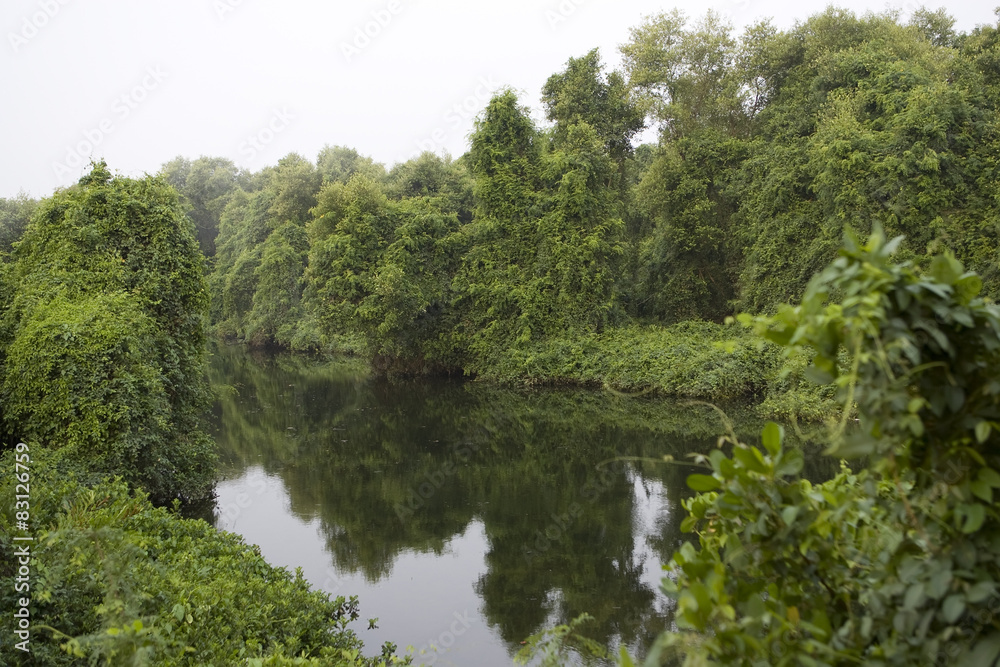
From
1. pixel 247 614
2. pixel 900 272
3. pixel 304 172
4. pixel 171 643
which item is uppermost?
pixel 304 172

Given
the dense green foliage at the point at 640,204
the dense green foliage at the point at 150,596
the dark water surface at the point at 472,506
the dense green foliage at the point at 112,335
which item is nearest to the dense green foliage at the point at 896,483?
the dark water surface at the point at 472,506

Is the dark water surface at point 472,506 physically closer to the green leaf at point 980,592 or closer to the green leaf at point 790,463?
the green leaf at point 790,463

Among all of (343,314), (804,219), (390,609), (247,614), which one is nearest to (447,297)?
(343,314)

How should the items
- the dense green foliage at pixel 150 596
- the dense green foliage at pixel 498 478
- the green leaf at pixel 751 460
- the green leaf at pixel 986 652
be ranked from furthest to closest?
the dense green foliage at pixel 498 478, the dense green foliage at pixel 150 596, the green leaf at pixel 751 460, the green leaf at pixel 986 652

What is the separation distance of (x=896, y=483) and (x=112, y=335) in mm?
10636

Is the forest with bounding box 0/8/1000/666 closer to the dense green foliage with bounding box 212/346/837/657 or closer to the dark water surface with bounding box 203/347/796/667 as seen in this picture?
the dark water surface with bounding box 203/347/796/667

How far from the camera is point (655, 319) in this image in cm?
2617

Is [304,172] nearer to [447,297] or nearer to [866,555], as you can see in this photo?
[447,297]

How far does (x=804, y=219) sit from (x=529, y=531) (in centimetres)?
1634

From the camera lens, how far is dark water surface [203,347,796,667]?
26.0 feet

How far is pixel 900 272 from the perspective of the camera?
168 cm

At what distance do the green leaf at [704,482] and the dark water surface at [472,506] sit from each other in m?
1.58

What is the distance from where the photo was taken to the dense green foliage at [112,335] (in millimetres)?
9438

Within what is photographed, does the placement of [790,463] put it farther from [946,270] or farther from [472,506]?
[472,506]
